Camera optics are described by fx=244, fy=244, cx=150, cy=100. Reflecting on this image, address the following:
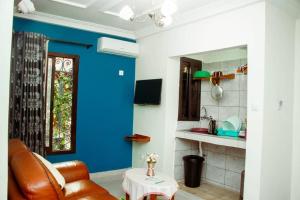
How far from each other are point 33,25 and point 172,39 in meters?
2.17

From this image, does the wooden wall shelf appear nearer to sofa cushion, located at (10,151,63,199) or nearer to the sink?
the sink

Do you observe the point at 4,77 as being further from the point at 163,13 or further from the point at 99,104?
the point at 99,104

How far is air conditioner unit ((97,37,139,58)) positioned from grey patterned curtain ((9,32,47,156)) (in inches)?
39.5

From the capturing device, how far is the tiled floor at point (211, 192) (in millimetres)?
3600

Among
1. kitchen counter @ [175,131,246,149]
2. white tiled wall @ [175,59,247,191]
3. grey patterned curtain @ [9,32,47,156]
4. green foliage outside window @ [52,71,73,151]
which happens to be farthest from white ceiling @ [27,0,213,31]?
kitchen counter @ [175,131,246,149]

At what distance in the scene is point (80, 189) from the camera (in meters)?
2.47

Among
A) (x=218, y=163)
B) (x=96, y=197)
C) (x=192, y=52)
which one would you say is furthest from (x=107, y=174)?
(x=192, y=52)

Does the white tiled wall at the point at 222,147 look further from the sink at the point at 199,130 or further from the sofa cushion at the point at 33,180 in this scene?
the sofa cushion at the point at 33,180

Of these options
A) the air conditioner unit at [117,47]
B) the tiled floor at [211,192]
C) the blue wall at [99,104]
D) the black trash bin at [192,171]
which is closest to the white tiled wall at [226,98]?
the black trash bin at [192,171]

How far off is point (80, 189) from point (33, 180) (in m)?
0.92

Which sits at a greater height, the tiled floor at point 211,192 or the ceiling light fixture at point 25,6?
the ceiling light fixture at point 25,6

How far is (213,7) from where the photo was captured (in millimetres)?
3250

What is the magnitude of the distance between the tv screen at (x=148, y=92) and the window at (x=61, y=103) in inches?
44.2

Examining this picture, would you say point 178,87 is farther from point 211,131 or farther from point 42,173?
point 42,173
